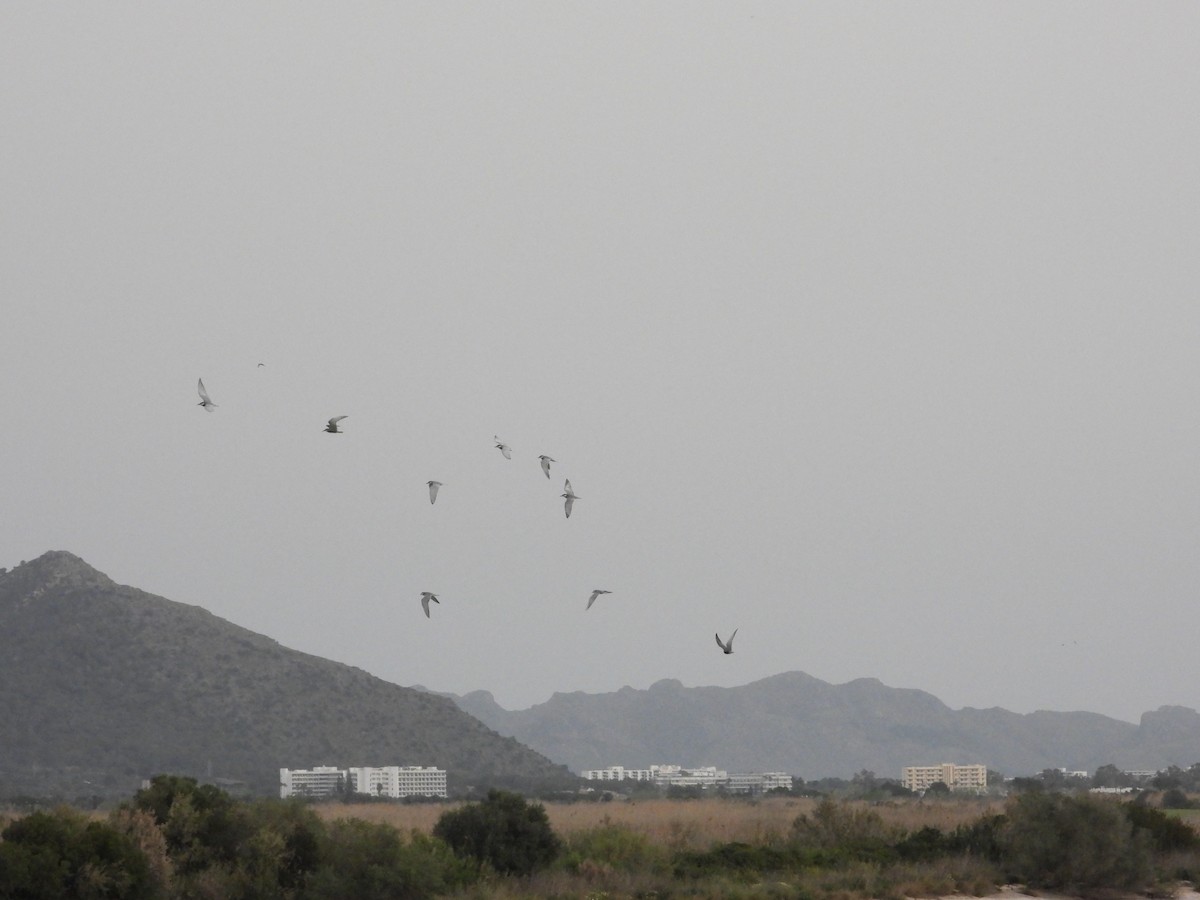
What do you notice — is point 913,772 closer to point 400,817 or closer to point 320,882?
point 400,817

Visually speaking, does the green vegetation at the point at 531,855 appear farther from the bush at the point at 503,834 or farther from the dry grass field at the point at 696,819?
the dry grass field at the point at 696,819

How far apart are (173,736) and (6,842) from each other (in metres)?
78.1

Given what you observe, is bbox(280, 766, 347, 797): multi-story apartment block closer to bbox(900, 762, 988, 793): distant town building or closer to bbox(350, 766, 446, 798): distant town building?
bbox(350, 766, 446, 798): distant town building

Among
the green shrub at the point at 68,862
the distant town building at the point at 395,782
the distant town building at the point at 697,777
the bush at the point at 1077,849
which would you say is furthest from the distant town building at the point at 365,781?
the green shrub at the point at 68,862

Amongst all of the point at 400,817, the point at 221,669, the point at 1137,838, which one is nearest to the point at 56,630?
the point at 221,669

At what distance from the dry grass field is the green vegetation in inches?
22.4

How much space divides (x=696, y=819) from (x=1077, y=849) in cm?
1919

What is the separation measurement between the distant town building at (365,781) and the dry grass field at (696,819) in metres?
23.6

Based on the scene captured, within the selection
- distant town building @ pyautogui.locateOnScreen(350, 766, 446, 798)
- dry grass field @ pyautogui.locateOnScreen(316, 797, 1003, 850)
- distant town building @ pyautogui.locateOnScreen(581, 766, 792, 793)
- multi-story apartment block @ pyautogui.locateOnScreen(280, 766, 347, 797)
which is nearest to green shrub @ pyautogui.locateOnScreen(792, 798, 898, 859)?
dry grass field @ pyautogui.locateOnScreen(316, 797, 1003, 850)

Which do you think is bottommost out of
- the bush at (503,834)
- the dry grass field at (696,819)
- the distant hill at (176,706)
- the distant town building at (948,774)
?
the distant town building at (948,774)

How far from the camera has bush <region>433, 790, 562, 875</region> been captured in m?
31.8

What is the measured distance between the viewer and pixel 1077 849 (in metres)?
31.7

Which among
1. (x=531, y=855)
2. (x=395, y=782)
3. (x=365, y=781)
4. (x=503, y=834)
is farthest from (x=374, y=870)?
(x=365, y=781)

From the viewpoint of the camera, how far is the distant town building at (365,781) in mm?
89000
